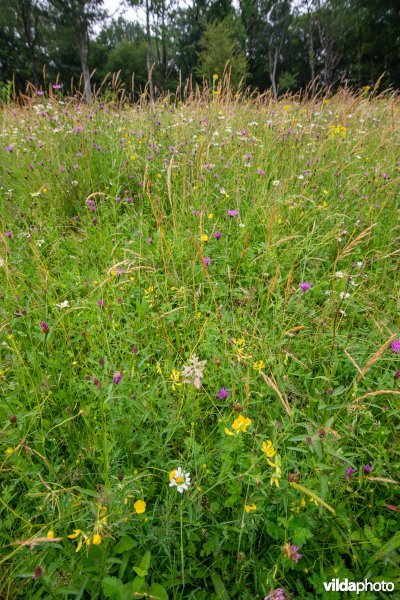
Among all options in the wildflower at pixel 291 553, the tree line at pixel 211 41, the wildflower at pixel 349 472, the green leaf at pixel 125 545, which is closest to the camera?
the wildflower at pixel 291 553

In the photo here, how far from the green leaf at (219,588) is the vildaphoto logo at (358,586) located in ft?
1.04

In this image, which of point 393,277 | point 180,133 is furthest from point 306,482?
point 180,133

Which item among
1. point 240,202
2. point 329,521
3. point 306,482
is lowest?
point 329,521

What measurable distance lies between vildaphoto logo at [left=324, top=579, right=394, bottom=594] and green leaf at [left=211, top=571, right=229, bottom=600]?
32cm

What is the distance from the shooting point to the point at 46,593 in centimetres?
102

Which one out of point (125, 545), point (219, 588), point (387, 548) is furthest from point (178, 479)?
point (387, 548)

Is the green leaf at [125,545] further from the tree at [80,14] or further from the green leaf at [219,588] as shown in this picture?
the tree at [80,14]

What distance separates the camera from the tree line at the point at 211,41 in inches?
740

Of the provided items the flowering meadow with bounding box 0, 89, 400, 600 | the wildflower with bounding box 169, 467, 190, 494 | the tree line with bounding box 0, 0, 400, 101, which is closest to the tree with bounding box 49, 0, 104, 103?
the tree line with bounding box 0, 0, 400, 101

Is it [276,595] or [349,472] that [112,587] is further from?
[349,472]

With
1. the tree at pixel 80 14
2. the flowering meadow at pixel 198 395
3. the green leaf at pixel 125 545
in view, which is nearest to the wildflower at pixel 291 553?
the flowering meadow at pixel 198 395

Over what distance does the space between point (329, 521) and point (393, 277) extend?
160 cm

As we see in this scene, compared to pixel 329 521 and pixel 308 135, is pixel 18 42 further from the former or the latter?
pixel 329 521

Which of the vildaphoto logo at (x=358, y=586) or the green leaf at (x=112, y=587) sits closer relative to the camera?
the green leaf at (x=112, y=587)
